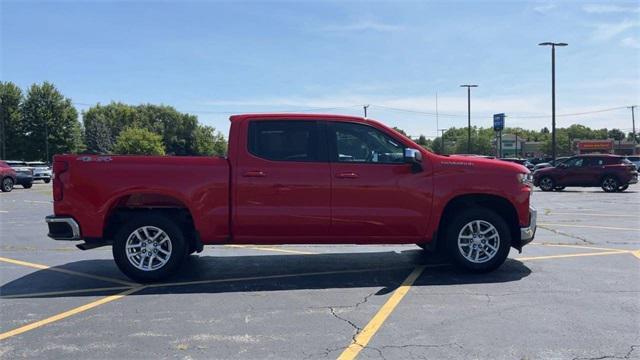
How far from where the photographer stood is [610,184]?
955 inches

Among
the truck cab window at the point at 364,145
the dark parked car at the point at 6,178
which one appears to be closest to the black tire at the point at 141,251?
the truck cab window at the point at 364,145

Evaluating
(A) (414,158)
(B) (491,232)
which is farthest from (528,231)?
(A) (414,158)

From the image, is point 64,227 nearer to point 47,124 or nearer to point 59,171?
point 59,171

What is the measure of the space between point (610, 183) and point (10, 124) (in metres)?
66.9

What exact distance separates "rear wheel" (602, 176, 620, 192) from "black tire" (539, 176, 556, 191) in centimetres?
208

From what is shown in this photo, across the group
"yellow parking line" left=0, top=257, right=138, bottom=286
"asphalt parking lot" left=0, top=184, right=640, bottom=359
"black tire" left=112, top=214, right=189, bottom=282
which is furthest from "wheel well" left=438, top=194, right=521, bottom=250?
"yellow parking line" left=0, top=257, right=138, bottom=286

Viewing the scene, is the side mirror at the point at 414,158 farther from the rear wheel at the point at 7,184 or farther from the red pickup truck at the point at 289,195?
the rear wheel at the point at 7,184

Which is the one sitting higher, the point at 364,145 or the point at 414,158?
the point at 364,145

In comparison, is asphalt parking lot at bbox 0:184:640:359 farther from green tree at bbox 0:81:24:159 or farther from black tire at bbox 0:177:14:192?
green tree at bbox 0:81:24:159

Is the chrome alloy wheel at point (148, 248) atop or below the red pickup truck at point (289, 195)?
below

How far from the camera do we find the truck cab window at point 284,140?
6703mm

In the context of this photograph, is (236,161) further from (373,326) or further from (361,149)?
(373,326)

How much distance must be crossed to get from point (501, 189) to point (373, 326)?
2826 millimetres

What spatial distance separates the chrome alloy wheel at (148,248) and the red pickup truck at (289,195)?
0.01 m
